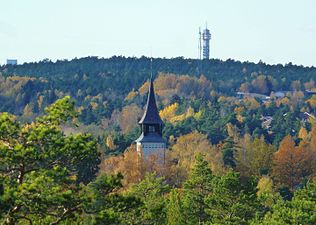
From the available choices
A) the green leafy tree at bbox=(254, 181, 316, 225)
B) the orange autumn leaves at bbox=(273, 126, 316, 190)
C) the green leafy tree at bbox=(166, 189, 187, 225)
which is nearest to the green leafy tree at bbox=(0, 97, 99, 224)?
the green leafy tree at bbox=(254, 181, 316, 225)

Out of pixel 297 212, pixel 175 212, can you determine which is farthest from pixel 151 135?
pixel 297 212

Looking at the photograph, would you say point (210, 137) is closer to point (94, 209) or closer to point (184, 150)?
point (184, 150)

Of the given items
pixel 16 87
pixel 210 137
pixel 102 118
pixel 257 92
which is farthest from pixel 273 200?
pixel 257 92

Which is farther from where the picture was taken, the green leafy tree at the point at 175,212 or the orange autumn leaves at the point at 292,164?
the orange autumn leaves at the point at 292,164

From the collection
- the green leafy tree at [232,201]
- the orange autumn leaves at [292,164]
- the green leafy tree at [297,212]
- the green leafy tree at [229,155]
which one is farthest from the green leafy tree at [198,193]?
the green leafy tree at [229,155]

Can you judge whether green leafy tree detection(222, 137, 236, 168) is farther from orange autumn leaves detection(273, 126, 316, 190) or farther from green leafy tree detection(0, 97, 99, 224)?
green leafy tree detection(0, 97, 99, 224)

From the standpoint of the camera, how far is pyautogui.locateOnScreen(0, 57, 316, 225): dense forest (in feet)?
68.6

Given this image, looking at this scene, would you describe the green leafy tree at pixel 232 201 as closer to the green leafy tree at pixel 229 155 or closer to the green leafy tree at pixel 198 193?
the green leafy tree at pixel 198 193

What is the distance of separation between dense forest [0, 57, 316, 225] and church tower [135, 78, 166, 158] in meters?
1.02

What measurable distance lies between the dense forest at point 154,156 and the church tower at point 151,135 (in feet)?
3.33

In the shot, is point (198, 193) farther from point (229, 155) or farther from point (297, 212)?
point (229, 155)

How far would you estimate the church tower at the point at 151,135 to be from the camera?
8012cm

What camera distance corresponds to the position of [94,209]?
21672 mm

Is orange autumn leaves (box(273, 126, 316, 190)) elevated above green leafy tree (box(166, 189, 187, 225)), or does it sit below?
below
